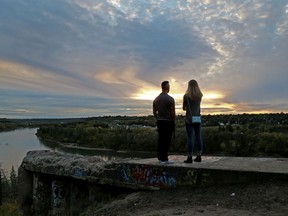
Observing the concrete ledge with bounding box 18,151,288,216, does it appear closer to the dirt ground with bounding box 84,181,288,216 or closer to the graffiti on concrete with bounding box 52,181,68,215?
the graffiti on concrete with bounding box 52,181,68,215

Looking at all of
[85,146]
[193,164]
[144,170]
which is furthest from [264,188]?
[85,146]

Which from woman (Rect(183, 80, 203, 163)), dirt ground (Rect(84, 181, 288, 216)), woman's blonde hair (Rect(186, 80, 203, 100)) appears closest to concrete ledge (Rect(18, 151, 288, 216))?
dirt ground (Rect(84, 181, 288, 216))

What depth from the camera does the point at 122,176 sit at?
24.8 ft

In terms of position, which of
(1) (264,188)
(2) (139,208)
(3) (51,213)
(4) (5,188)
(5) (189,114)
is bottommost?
(4) (5,188)

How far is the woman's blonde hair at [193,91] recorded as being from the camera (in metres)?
6.80

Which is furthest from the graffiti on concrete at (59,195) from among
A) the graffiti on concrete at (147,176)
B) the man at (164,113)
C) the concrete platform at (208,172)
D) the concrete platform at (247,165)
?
Result: the man at (164,113)

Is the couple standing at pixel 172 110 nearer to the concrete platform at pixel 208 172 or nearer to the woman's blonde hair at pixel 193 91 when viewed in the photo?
the woman's blonde hair at pixel 193 91

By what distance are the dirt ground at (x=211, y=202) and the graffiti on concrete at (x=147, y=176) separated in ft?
0.54

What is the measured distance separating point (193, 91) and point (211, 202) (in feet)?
6.95

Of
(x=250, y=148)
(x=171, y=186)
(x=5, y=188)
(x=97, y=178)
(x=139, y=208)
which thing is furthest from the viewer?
(x=250, y=148)

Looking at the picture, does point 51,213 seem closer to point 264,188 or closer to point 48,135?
point 264,188

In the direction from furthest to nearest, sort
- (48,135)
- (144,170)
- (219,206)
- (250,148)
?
(48,135) < (250,148) < (144,170) < (219,206)

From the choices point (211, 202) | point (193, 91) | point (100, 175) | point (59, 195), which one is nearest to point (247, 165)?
point (211, 202)

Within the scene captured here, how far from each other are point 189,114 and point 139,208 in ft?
6.51
